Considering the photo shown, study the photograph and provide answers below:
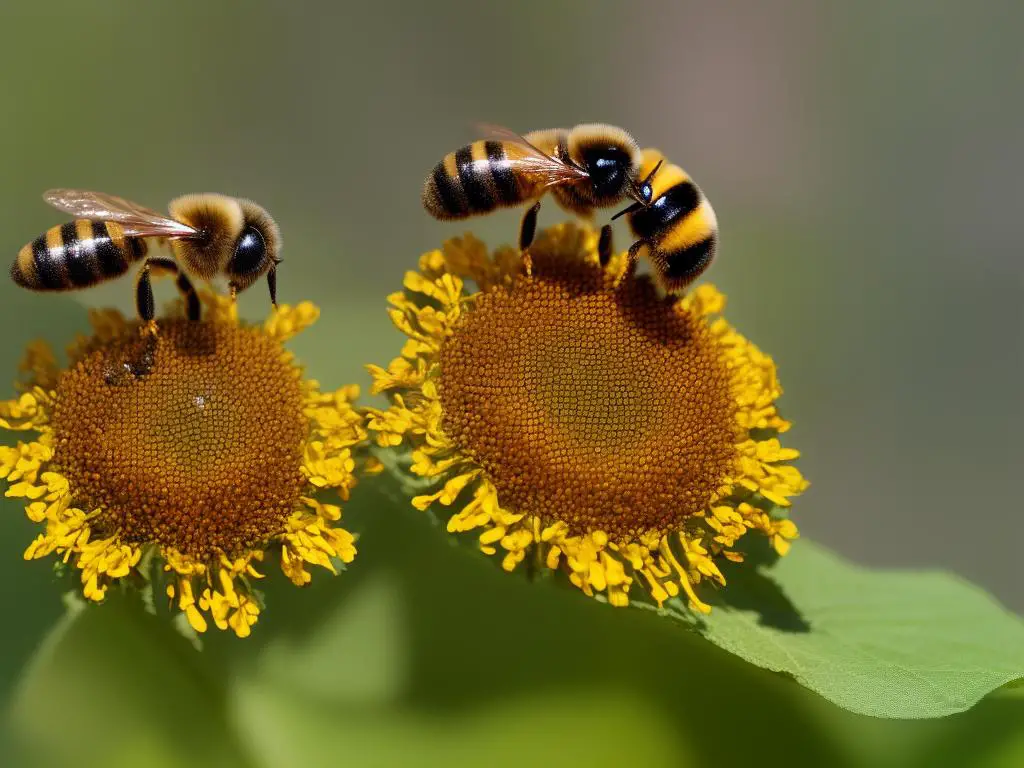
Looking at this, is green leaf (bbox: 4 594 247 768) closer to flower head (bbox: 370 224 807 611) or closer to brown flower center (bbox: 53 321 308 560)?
brown flower center (bbox: 53 321 308 560)

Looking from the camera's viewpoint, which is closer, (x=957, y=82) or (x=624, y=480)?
(x=624, y=480)

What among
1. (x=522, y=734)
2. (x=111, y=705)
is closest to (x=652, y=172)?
(x=522, y=734)

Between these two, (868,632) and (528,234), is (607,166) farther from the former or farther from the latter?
(868,632)

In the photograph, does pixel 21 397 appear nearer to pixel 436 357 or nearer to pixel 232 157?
pixel 436 357

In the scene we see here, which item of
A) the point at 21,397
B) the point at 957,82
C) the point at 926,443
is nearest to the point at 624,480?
the point at 21,397

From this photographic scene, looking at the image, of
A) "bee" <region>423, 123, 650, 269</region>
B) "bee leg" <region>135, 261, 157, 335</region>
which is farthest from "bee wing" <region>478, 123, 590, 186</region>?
"bee leg" <region>135, 261, 157, 335</region>
